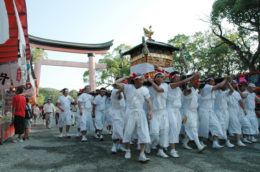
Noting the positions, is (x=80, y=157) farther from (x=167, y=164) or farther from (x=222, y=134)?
(x=222, y=134)

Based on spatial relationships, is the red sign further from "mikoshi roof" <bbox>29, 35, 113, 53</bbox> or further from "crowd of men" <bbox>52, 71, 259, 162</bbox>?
"mikoshi roof" <bbox>29, 35, 113, 53</bbox>

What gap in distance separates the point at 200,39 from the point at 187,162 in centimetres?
2115

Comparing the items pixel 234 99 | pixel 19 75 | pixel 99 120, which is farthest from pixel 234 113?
pixel 19 75

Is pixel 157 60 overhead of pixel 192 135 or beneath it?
overhead

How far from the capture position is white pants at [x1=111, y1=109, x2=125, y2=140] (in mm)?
4422

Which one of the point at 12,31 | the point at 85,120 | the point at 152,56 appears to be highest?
the point at 152,56

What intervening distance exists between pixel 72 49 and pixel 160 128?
23639 millimetres

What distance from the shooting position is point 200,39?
22016 mm

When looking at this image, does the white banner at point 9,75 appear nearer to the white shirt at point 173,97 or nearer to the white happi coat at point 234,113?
the white shirt at point 173,97

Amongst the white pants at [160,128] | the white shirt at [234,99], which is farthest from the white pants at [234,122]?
the white pants at [160,128]

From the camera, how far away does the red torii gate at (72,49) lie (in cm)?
2333

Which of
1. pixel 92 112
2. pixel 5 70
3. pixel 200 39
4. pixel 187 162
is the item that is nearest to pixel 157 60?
pixel 200 39

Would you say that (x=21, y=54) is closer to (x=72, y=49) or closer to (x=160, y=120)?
(x=160, y=120)

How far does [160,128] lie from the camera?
410 cm
